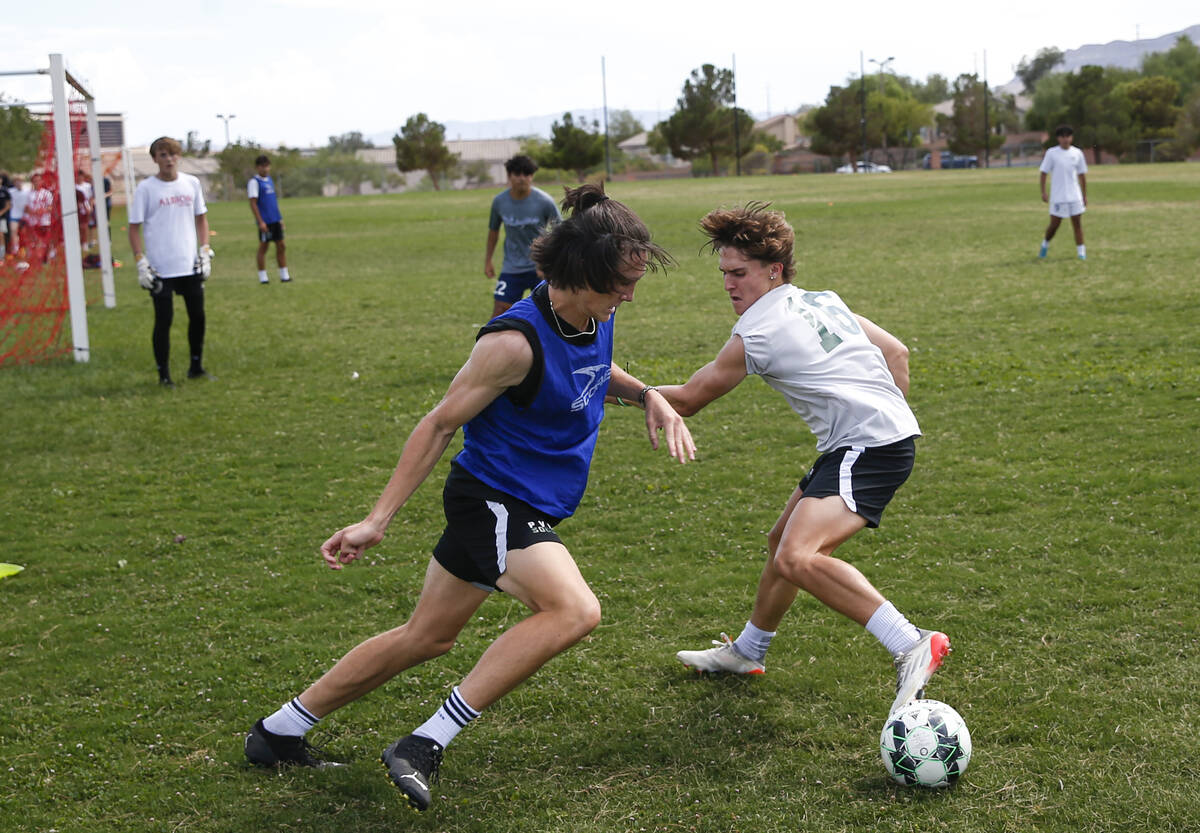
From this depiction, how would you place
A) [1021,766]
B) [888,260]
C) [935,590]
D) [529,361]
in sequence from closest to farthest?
[529,361]
[1021,766]
[935,590]
[888,260]


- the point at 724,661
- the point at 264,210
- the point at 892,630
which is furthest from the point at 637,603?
the point at 264,210

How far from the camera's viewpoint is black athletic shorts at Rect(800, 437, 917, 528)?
4.11 m

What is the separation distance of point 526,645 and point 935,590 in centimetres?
258

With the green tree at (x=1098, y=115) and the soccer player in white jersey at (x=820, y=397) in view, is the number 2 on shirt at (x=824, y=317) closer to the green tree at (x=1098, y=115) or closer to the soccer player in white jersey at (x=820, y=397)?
the soccer player in white jersey at (x=820, y=397)

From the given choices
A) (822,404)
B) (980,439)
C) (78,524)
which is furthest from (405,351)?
(822,404)

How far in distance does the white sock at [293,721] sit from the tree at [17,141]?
26.9 m

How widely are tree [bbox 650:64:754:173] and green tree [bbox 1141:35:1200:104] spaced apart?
38360 mm

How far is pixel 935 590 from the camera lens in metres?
5.39

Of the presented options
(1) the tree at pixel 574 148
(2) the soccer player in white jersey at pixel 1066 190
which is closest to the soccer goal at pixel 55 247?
(2) the soccer player in white jersey at pixel 1066 190

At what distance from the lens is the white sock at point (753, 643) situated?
456 centimetres

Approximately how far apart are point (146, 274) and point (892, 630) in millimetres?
8606

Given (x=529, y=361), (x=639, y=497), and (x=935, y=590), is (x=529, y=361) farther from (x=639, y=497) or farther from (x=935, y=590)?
(x=639, y=497)

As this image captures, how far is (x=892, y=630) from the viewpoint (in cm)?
393

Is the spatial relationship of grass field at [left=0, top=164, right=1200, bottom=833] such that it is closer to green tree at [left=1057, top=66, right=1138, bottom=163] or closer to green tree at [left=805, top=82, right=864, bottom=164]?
green tree at [left=1057, top=66, right=1138, bottom=163]
